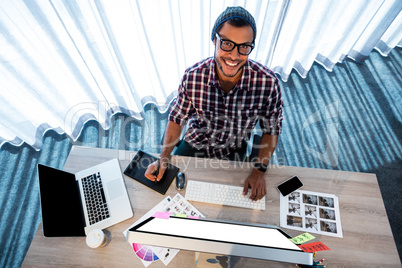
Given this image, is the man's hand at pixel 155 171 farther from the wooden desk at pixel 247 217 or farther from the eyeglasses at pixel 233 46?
the eyeglasses at pixel 233 46

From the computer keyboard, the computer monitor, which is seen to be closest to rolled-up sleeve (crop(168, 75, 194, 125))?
the computer keyboard

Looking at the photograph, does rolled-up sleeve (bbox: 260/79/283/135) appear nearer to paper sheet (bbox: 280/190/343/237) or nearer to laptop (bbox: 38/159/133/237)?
paper sheet (bbox: 280/190/343/237)

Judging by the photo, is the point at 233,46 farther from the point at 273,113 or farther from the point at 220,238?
the point at 220,238

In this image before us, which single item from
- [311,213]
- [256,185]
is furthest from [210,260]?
[311,213]

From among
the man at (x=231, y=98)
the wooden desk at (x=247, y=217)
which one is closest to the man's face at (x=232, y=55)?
the man at (x=231, y=98)

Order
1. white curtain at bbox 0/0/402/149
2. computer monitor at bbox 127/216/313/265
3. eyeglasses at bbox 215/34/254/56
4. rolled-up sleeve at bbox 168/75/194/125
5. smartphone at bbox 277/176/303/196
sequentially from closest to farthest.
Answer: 1. computer monitor at bbox 127/216/313/265
2. eyeglasses at bbox 215/34/254/56
3. smartphone at bbox 277/176/303/196
4. rolled-up sleeve at bbox 168/75/194/125
5. white curtain at bbox 0/0/402/149

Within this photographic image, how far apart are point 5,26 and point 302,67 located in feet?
8.57

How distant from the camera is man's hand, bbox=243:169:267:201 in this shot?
42.8 inches

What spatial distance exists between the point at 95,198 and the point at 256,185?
2.71ft

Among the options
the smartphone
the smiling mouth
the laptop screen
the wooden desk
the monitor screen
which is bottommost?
the wooden desk

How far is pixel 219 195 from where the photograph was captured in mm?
1116

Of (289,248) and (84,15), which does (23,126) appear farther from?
(289,248)

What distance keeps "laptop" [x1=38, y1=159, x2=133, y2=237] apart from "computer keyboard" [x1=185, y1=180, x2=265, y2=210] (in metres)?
0.33

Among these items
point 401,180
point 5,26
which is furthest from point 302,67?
point 5,26
